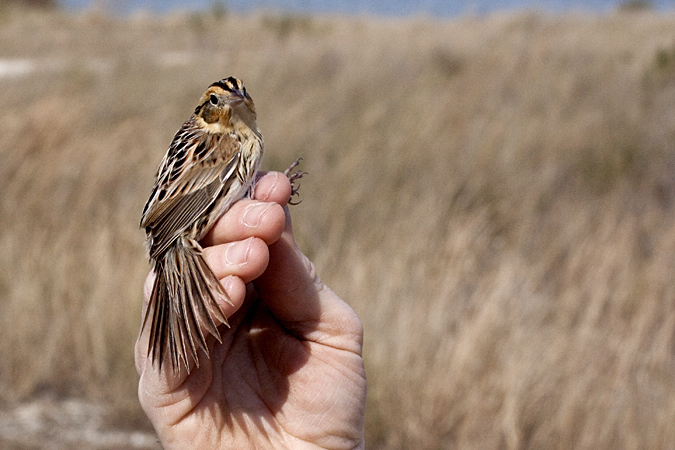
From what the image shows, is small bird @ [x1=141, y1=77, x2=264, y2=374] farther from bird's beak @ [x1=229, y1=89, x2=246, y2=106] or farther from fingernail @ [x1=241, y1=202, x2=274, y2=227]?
fingernail @ [x1=241, y1=202, x2=274, y2=227]

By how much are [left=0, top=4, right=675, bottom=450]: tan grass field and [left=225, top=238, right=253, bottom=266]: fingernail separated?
2.28 metres

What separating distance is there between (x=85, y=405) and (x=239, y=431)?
2.67 m

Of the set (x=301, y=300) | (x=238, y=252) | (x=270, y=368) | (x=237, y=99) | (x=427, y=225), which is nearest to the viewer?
(x=238, y=252)

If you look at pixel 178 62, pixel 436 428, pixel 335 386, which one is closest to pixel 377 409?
pixel 436 428

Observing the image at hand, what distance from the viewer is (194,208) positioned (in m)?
2.09

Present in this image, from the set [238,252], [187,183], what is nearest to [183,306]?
[238,252]

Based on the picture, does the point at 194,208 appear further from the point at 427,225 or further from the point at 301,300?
the point at 427,225

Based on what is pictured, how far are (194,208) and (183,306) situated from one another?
0.35 meters

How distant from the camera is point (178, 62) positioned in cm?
1066

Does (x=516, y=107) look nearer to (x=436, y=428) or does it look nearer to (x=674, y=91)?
(x=674, y=91)

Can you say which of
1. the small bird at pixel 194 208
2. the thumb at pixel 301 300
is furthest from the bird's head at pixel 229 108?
the thumb at pixel 301 300

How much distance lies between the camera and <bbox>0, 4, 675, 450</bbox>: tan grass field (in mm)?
3854

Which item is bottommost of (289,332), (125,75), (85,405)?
(85,405)

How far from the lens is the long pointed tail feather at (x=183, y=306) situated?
180 centimetres
